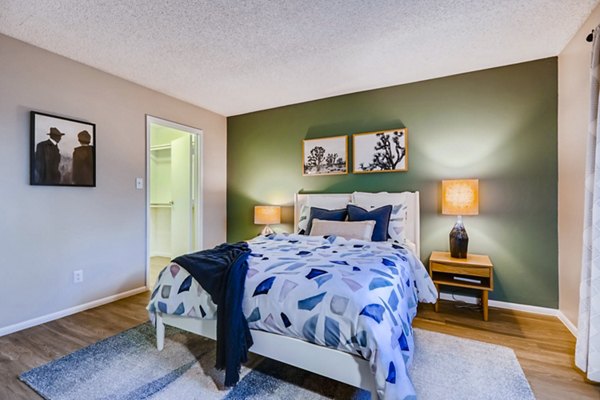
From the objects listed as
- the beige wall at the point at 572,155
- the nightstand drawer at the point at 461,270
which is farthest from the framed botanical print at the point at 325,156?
the beige wall at the point at 572,155

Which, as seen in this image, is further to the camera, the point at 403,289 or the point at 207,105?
the point at 207,105

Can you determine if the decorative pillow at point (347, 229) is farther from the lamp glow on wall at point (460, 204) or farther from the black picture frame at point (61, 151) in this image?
the black picture frame at point (61, 151)

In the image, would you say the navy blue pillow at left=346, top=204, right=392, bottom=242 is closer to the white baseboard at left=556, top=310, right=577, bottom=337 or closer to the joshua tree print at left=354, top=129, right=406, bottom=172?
the joshua tree print at left=354, top=129, right=406, bottom=172

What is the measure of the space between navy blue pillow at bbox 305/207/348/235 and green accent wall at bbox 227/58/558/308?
0.58m

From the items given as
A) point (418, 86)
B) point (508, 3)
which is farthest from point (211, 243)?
point (508, 3)

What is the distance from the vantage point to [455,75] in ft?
9.83

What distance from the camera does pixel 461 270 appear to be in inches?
101

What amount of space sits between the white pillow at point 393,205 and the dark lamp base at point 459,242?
47cm

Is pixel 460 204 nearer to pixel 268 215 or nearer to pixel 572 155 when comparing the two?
pixel 572 155

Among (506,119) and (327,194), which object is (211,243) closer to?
(327,194)

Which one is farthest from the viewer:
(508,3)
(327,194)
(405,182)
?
(327,194)

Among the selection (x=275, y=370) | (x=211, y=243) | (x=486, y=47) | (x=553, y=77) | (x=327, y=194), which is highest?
(x=486, y=47)

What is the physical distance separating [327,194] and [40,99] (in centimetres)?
308

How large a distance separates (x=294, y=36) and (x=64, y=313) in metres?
3.33
